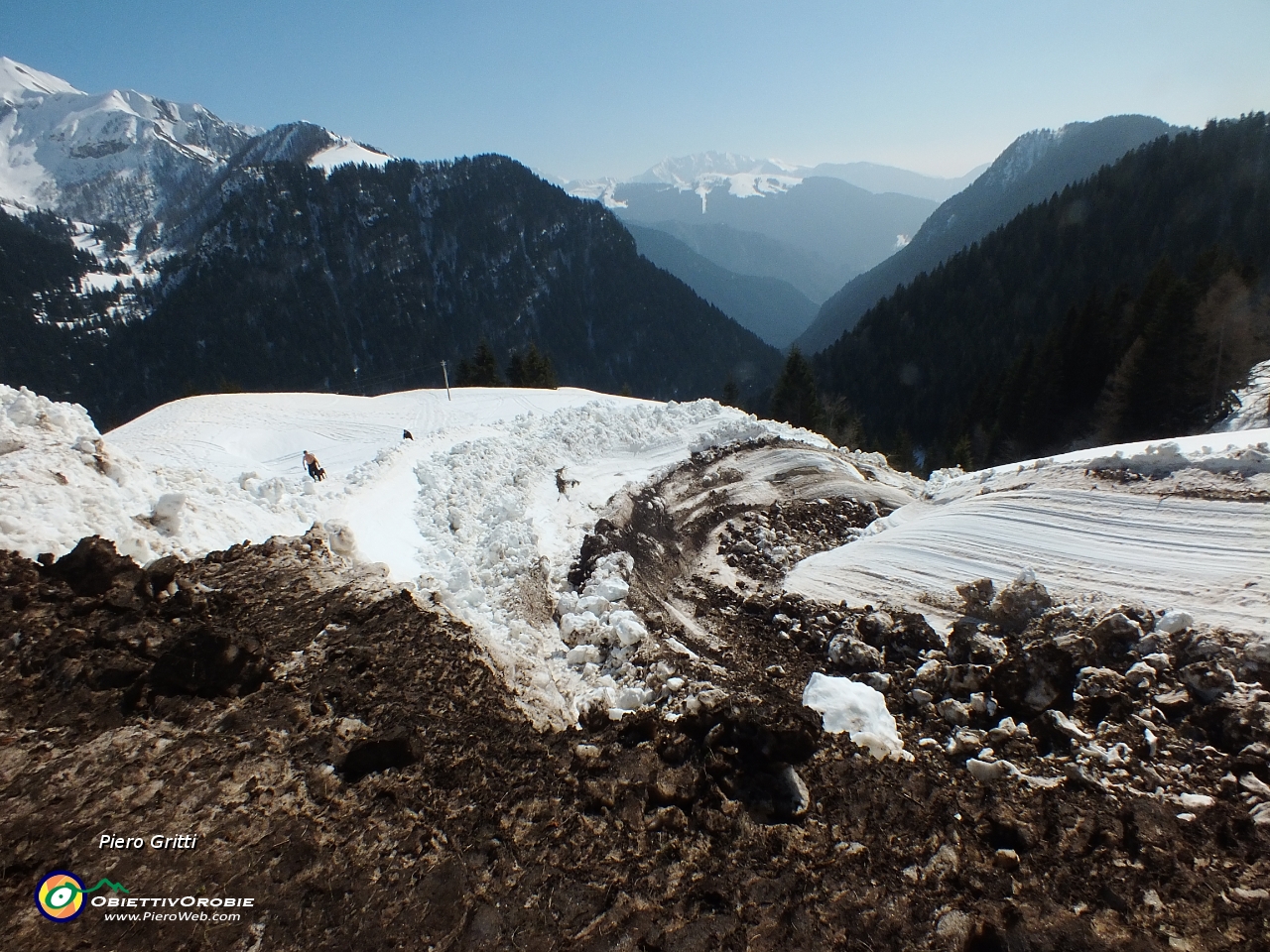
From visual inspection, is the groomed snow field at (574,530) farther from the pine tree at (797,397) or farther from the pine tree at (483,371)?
the pine tree at (483,371)

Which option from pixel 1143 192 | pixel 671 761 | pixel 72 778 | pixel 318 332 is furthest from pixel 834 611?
pixel 318 332

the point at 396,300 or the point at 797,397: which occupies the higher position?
the point at 396,300

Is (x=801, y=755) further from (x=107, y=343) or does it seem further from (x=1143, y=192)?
(x=107, y=343)

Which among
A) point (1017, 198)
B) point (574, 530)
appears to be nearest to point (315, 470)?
point (574, 530)

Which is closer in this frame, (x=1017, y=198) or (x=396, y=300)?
(x=396, y=300)

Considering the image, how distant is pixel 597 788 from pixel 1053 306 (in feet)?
293

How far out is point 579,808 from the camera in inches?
184

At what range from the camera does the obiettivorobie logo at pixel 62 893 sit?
3.48 m

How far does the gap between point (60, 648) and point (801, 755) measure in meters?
7.23

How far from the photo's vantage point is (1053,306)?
72250 mm

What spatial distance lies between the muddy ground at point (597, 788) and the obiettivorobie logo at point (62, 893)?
67 mm

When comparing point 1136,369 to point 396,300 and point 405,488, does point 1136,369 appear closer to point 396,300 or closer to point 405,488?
point 405,488

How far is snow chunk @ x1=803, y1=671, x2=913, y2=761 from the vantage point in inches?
222

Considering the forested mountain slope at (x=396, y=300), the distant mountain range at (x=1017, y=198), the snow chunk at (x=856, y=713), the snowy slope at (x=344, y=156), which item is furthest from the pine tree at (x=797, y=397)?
the snowy slope at (x=344, y=156)
